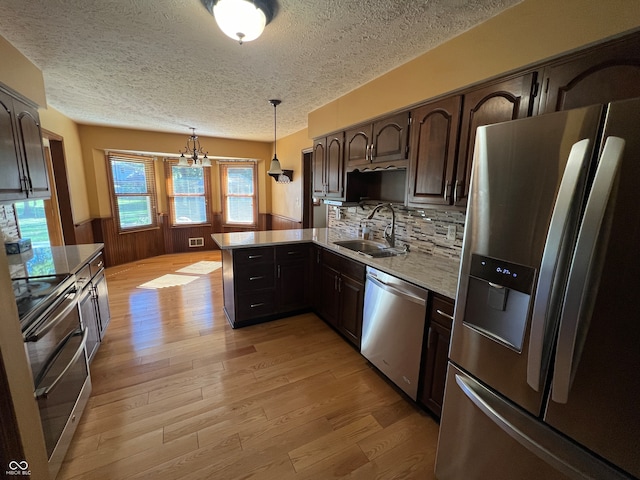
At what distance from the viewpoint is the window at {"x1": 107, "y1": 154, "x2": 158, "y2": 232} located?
4953 millimetres

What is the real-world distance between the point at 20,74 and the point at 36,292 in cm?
172

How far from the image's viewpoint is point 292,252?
2.92 m

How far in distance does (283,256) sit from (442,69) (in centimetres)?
A: 208

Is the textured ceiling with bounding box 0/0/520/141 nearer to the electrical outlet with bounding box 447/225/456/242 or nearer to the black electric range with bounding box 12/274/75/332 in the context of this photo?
the electrical outlet with bounding box 447/225/456/242

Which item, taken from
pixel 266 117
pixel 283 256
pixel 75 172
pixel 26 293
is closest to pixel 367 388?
pixel 283 256

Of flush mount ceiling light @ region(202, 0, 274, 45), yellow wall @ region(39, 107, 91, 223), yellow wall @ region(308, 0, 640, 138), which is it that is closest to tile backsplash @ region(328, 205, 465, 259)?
yellow wall @ region(308, 0, 640, 138)

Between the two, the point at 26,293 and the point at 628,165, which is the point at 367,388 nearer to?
the point at 628,165

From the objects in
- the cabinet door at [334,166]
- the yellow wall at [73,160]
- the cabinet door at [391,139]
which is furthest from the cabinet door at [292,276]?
the yellow wall at [73,160]

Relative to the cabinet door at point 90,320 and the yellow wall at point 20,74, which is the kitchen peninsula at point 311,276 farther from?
the yellow wall at point 20,74

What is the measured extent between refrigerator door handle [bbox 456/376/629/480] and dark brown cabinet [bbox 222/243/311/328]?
204 cm

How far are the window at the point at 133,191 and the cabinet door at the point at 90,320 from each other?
3.42 m

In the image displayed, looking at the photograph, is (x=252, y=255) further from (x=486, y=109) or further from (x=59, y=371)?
(x=486, y=109)

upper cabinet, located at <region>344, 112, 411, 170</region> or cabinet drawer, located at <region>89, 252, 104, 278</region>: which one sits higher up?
upper cabinet, located at <region>344, 112, 411, 170</region>

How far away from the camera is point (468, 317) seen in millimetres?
1200
